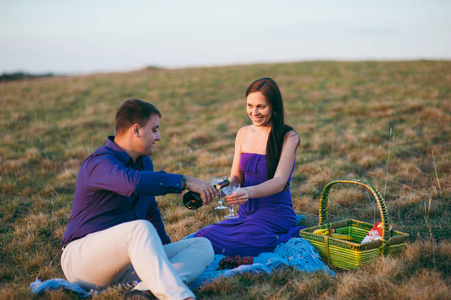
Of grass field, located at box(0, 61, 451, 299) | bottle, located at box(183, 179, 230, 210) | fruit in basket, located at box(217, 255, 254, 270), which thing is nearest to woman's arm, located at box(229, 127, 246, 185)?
grass field, located at box(0, 61, 451, 299)

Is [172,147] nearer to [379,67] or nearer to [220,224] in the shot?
[220,224]

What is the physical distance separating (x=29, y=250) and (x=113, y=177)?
8.25 feet

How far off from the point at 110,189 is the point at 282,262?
211 cm

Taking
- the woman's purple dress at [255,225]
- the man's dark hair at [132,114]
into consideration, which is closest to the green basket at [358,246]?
the woman's purple dress at [255,225]

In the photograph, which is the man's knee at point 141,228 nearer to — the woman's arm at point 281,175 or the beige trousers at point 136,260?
the beige trousers at point 136,260

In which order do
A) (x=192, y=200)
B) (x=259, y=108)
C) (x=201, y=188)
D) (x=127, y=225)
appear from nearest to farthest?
(x=127, y=225) → (x=201, y=188) → (x=192, y=200) → (x=259, y=108)

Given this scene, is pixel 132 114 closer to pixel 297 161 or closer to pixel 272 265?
pixel 272 265

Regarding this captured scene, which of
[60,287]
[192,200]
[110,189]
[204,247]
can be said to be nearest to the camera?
[110,189]

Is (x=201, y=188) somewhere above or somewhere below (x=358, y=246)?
above

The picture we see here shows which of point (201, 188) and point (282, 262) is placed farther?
point (282, 262)

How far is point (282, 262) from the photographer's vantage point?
13.9 feet

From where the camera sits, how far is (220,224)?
4961 mm

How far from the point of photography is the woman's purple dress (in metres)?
4.66

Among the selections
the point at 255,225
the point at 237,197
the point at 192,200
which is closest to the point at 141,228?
the point at 192,200
